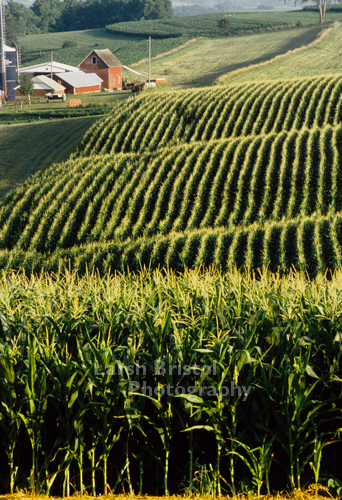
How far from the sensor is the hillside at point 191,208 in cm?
1266

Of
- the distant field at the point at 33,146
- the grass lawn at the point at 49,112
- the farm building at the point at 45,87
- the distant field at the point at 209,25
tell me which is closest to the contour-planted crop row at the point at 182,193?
the distant field at the point at 33,146

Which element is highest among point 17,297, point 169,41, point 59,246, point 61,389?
point 169,41

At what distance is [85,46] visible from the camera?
93625 millimetres

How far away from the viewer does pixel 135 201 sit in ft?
54.7

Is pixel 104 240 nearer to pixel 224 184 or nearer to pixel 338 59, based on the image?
pixel 224 184

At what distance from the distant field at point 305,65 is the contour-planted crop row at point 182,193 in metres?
30.0

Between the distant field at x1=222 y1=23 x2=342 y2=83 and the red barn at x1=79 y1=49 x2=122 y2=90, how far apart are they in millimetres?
22544

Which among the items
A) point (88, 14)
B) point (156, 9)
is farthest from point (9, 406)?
point (88, 14)

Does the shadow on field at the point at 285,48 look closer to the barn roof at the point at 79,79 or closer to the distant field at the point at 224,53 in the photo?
the distant field at the point at 224,53

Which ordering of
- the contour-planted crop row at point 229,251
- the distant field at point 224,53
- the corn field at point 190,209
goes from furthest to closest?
the distant field at point 224,53, the corn field at point 190,209, the contour-planted crop row at point 229,251

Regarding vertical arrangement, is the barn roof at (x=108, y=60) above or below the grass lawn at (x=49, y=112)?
above

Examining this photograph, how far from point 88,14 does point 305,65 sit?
83527 mm

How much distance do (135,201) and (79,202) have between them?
194 centimetres

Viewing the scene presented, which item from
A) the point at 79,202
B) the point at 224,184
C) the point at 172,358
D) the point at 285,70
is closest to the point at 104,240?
the point at 79,202
